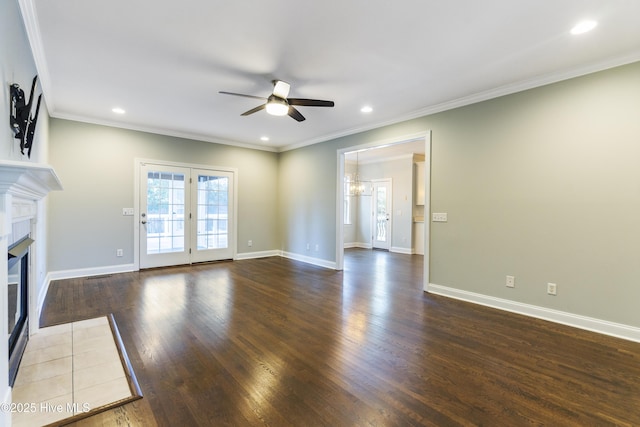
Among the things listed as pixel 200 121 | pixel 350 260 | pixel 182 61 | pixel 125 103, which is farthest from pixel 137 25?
pixel 350 260

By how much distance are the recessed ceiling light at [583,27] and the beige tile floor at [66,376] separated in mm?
4395

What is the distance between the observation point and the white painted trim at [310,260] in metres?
6.14

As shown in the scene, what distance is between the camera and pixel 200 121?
525 cm

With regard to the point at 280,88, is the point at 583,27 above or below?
above

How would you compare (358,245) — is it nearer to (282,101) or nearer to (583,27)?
(282,101)

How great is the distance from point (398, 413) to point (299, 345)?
1.11 m

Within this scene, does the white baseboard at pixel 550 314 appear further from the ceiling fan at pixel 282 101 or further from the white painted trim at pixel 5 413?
the white painted trim at pixel 5 413

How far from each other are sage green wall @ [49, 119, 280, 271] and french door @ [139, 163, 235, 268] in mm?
232

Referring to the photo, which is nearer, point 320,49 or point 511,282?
point 320,49

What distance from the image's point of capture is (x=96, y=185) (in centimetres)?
515

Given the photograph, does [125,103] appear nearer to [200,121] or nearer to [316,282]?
[200,121]

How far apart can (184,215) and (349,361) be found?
16.2ft

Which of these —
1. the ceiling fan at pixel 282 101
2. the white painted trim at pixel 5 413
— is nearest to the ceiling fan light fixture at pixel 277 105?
the ceiling fan at pixel 282 101

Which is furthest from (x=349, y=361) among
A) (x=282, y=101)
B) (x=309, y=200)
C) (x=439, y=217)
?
(x=309, y=200)
